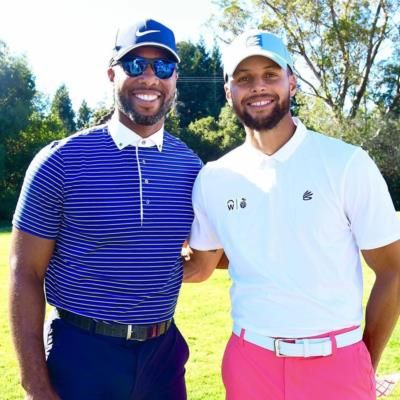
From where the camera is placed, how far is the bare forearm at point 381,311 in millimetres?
3080

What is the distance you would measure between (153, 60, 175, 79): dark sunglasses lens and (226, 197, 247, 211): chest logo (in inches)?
31.7

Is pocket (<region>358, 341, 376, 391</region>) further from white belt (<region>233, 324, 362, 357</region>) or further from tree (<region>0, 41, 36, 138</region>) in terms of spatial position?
tree (<region>0, 41, 36, 138</region>)

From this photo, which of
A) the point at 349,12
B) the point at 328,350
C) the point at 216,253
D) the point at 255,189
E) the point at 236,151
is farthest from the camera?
the point at 349,12

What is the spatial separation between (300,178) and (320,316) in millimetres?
654

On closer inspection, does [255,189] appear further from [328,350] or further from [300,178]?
[328,350]

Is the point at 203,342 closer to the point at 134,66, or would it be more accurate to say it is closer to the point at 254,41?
the point at 134,66

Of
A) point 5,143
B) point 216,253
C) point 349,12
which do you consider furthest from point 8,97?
point 216,253

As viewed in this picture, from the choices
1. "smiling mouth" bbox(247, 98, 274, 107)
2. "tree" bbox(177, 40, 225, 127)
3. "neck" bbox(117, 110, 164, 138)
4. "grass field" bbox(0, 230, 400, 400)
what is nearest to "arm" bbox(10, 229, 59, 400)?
"neck" bbox(117, 110, 164, 138)

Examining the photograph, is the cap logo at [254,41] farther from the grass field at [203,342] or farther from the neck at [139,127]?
the grass field at [203,342]

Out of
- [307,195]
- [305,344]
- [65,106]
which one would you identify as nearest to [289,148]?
[307,195]

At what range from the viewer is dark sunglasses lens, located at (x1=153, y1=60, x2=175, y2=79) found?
134 inches

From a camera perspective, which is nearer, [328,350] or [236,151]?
[328,350]

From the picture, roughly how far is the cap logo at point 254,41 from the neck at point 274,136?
0.41 metres

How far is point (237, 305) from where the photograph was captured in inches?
123
